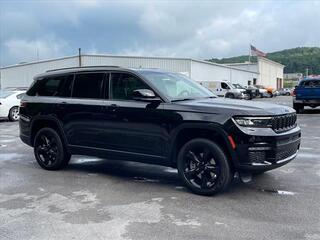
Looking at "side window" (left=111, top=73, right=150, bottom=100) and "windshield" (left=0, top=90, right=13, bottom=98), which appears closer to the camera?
"side window" (left=111, top=73, right=150, bottom=100)

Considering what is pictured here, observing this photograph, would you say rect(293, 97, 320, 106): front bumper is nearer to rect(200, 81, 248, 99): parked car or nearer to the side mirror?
the side mirror

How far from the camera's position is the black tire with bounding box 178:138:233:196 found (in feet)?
19.3

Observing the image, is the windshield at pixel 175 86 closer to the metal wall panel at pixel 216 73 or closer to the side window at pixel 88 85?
the side window at pixel 88 85

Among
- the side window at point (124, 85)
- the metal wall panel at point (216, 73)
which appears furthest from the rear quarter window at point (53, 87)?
the metal wall panel at point (216, 73)

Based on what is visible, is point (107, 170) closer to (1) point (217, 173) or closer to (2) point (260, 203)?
(1) point (217, 173)

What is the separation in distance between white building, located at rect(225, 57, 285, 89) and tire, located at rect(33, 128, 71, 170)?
225ft

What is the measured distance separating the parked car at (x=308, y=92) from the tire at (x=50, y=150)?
16857mm

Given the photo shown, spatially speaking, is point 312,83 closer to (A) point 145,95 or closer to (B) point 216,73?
(A) point 145,95

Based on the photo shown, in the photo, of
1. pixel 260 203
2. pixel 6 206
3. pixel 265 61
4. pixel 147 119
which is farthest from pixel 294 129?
pixel 265 61

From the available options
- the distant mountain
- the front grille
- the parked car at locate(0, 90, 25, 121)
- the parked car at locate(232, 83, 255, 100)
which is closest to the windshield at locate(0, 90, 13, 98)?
the parked car at locate(0, 90, 25, 121)

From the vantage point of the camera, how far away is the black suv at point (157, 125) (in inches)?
227

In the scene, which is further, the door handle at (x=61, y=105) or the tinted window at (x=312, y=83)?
the tinted window at (x=312, y=83)

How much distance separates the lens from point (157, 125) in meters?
6.36

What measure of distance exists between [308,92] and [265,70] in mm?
62749
